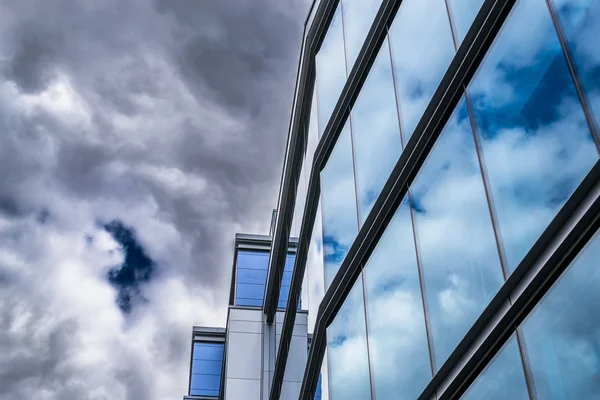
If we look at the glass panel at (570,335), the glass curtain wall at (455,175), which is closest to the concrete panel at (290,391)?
the glass curtain wall at (455,175)

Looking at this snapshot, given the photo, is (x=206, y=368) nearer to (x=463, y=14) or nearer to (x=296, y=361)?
(x=296, y=361)

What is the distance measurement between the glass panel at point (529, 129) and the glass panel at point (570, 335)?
Answer: 678mm

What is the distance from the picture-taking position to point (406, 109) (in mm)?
13203

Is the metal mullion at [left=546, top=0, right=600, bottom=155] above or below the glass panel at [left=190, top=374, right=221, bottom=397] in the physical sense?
below

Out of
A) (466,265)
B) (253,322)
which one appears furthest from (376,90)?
(253,322)

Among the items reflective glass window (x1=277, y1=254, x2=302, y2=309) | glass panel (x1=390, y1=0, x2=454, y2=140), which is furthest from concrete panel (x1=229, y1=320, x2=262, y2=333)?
glass panel (x1=390, y1=0, x2=454, y2=140)

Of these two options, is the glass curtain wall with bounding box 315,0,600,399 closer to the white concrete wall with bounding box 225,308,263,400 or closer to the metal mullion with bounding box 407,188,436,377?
the metal mullion with bounding box 407,188,436,377

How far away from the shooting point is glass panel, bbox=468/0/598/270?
7.93m

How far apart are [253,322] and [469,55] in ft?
81.2

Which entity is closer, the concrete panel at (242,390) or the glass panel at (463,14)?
the glass panel at (463,14)

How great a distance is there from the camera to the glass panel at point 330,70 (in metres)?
19.1

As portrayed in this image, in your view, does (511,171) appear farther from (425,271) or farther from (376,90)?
(376,90)

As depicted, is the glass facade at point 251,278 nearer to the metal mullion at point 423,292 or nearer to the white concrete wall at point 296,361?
the white concrete wall at point 296,361

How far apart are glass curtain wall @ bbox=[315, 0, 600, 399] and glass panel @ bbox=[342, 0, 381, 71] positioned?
0.08 metres
